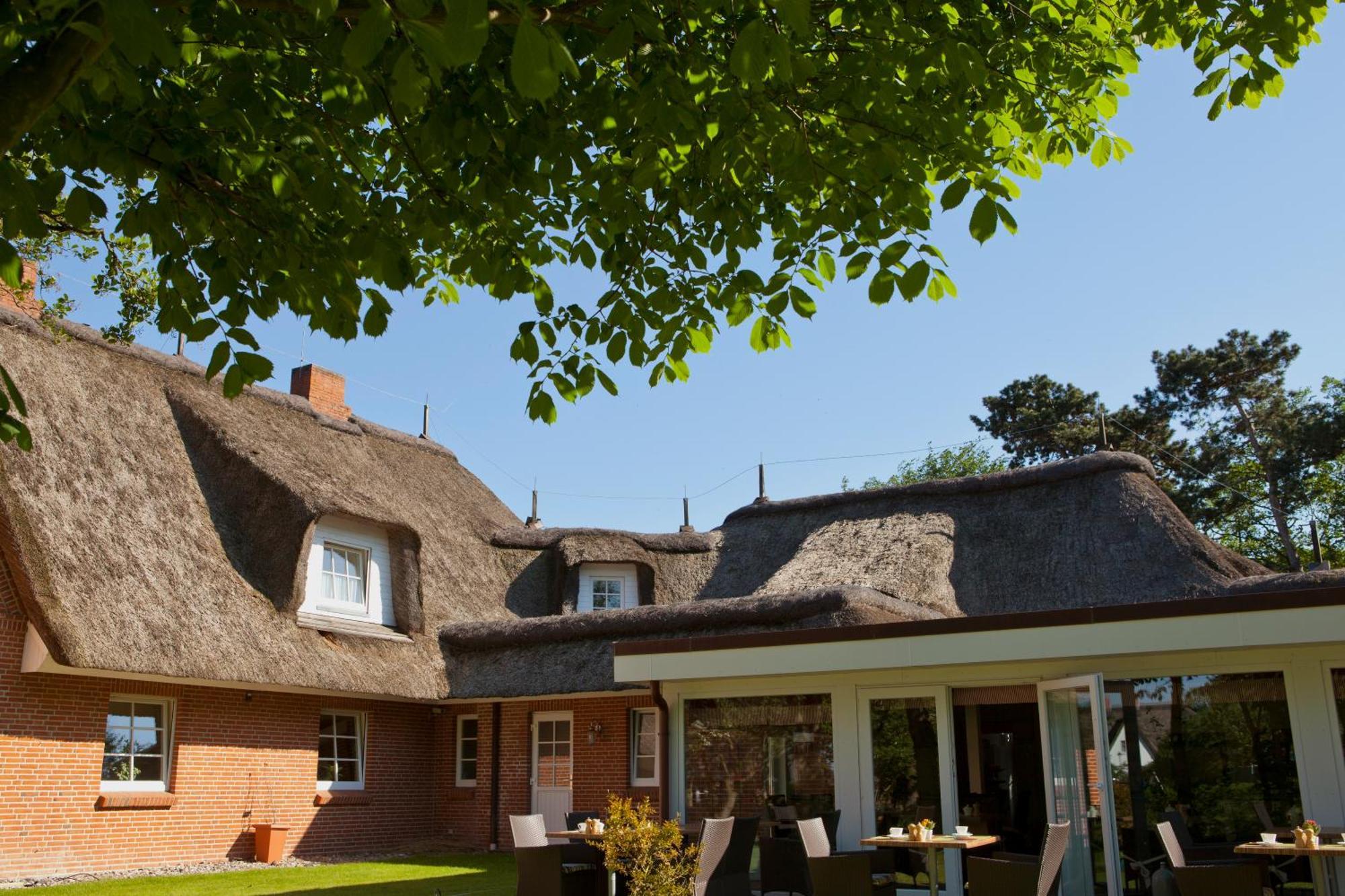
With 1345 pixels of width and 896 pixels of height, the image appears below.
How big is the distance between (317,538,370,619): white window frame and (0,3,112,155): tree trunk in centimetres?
1251

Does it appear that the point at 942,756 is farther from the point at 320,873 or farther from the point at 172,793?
the point at 172,793

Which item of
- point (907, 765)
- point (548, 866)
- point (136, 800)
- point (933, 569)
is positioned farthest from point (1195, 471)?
point (136, 800)

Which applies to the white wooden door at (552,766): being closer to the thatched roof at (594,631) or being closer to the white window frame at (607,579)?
the thatched roof at (594,631)

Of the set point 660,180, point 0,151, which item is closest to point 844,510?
point 660,180

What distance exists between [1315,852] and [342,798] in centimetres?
1160

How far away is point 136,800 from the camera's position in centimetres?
1234

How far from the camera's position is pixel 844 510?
19281 mm

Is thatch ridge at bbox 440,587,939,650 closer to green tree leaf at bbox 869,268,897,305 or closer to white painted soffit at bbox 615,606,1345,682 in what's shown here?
white painted soffit at bbox 615,606,1345,682

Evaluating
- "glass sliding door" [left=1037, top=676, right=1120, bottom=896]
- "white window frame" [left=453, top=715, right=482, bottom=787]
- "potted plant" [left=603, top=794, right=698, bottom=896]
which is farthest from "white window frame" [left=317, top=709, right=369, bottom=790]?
"glass sliding door" [left=1037, top=676, right=1120, bottom=896]

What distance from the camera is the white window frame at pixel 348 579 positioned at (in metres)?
15.5

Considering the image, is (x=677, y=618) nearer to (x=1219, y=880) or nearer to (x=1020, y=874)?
(x=1020, y=874)

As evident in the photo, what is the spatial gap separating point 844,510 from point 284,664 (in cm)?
973

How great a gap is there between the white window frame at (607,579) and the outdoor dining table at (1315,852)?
11834 millimetres

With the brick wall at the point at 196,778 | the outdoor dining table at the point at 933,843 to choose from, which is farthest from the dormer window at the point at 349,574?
the outdoor dining table at the point at 933,843
